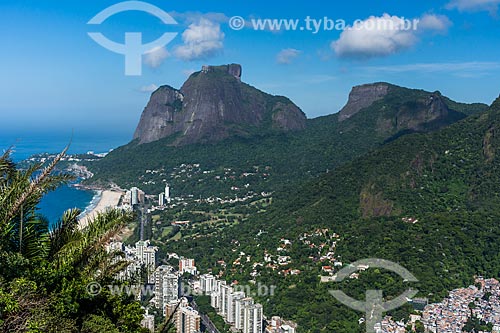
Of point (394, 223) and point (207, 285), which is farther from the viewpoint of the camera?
point (394, 223)

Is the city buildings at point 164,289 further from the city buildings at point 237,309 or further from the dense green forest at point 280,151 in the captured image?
the dense green forest at point 280,151

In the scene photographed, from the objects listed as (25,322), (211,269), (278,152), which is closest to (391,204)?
(211,269)

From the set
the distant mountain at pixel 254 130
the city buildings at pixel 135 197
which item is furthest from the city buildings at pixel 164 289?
the distant mountain at pixel 254 130

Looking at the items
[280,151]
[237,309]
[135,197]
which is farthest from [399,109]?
[237,309]

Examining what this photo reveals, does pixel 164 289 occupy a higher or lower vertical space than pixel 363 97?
lower

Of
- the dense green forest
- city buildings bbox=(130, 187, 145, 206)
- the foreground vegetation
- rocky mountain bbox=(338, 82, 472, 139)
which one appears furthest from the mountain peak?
the foreground vegetation

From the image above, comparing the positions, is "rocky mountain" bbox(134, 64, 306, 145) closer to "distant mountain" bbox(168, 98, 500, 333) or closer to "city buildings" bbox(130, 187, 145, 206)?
"city buildings" bbox(130, 187, 145, 206)

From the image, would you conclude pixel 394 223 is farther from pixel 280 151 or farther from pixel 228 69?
pixel 228 69
